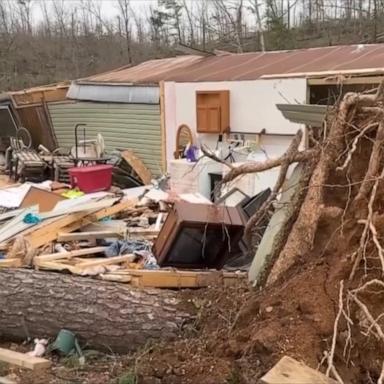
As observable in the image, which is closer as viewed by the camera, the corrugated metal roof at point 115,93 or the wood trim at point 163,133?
the wood trim at point 163,133

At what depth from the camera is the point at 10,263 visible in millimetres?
6242

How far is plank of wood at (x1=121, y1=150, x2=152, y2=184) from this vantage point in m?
14.1

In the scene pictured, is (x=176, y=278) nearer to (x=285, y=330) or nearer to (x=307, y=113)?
(x=307, y=113)

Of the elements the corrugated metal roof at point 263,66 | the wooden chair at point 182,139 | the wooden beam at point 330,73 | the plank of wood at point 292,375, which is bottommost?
the plank of wood at point 292,375

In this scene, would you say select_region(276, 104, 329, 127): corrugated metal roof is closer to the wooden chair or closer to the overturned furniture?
the overturned furniture

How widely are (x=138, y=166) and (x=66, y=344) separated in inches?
377

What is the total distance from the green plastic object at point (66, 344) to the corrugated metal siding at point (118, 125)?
9225 millimetres

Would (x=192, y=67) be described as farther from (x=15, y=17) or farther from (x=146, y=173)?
(x=15, y=17)

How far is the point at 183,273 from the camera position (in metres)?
5.80

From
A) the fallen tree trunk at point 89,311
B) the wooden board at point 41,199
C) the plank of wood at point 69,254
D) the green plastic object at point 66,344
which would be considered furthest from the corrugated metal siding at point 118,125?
the green plastic object at point 66,344

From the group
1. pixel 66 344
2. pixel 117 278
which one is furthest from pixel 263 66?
pixel 66 344

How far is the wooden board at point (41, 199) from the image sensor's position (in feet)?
31.7

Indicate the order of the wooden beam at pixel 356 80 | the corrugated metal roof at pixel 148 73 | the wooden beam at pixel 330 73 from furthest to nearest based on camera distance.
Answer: the corrugated metal roof at pixel 148 73, the wooden beam at pixel 330 73, the wooden beam at pixel 356 80

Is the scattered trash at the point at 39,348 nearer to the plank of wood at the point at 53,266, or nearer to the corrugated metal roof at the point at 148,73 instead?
the plank of wood at the point at 53,266
